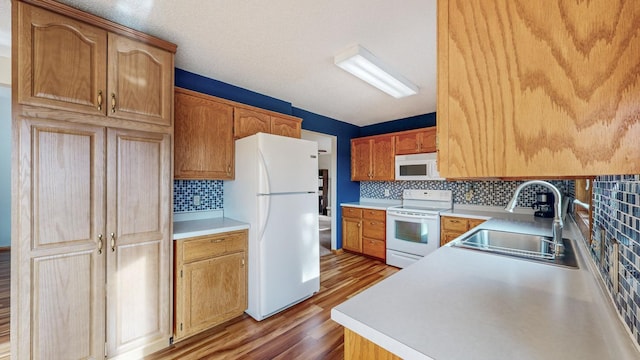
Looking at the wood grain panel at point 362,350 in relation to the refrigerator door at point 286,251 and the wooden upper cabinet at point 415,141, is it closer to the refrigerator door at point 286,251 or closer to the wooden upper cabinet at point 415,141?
the refrigerator door at point 286,251

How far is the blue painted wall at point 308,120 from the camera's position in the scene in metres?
2.57

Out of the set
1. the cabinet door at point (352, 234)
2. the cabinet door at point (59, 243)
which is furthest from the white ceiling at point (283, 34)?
the cabinet door at point (352, 234)

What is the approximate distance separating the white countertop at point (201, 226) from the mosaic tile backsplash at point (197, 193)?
0.10 meters

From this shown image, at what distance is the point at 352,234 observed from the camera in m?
4.31

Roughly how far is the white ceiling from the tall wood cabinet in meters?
0.20

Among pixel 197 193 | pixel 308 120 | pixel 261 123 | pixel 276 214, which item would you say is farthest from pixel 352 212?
pixel 197 193

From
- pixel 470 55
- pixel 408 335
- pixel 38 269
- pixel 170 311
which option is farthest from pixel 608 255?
pixel 38 269

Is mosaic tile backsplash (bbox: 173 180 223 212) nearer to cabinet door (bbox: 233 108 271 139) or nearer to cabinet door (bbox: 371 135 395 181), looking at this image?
cabinet door (bbox: 233 108 271 139)

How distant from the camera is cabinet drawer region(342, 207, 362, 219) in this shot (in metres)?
4.22

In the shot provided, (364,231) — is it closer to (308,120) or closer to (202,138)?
(308,120)

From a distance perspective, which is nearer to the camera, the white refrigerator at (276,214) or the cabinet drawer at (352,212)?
the white refrigerator at (276,214)

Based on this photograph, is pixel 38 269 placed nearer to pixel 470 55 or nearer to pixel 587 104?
pixel 470 55

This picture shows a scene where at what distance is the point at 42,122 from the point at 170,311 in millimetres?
1485

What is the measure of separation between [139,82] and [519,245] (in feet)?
9.71
